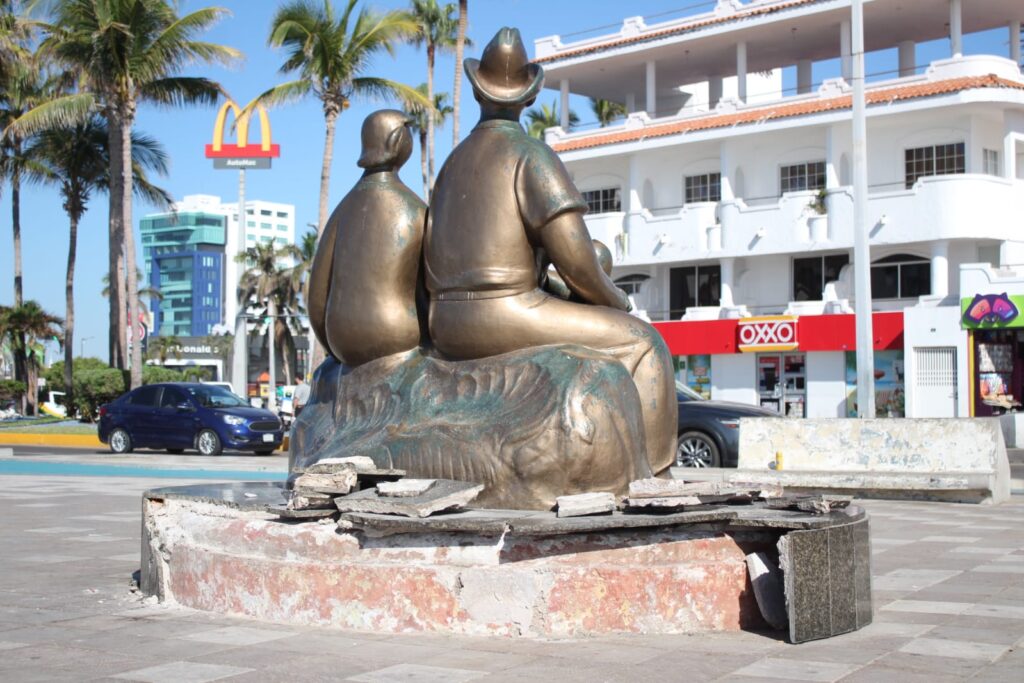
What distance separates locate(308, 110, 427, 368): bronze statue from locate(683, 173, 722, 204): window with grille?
2987cm

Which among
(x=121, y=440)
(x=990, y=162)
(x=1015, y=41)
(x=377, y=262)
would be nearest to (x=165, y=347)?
(x=121, y=440)

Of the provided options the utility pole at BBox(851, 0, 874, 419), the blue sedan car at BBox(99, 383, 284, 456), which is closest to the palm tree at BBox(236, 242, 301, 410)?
the blue sedan car at BBox(99, 383, 284, 456)

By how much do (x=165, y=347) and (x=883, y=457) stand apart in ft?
283

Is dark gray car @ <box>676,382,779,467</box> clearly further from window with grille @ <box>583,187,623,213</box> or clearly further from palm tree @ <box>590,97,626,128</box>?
palm tree @ <box>590,97,626,128</box>

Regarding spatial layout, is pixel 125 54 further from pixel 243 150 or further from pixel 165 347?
pixel 165 347

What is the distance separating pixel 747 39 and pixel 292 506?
3210 cm

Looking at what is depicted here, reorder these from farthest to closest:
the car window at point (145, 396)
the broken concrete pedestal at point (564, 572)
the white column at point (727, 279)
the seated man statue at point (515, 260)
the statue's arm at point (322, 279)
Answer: the white column at point (727, 279), the car window at point (145, 396), the statue's arm at point (322, 279), the seated man statue at point (515, 260), the broken concrete pedestal at point (564, 572)

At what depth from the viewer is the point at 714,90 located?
40.2m

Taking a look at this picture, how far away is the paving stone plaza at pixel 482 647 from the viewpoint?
4.79m

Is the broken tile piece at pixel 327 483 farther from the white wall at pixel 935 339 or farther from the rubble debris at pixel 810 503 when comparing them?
the white wall at pixel 935 339

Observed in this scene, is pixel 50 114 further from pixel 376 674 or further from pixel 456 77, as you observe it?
pixel 376 674

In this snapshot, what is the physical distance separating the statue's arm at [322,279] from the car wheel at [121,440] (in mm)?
16880

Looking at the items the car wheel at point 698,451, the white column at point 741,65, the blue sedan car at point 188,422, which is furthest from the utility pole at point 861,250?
the white column at point 741,65

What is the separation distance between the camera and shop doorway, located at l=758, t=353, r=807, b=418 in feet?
108
